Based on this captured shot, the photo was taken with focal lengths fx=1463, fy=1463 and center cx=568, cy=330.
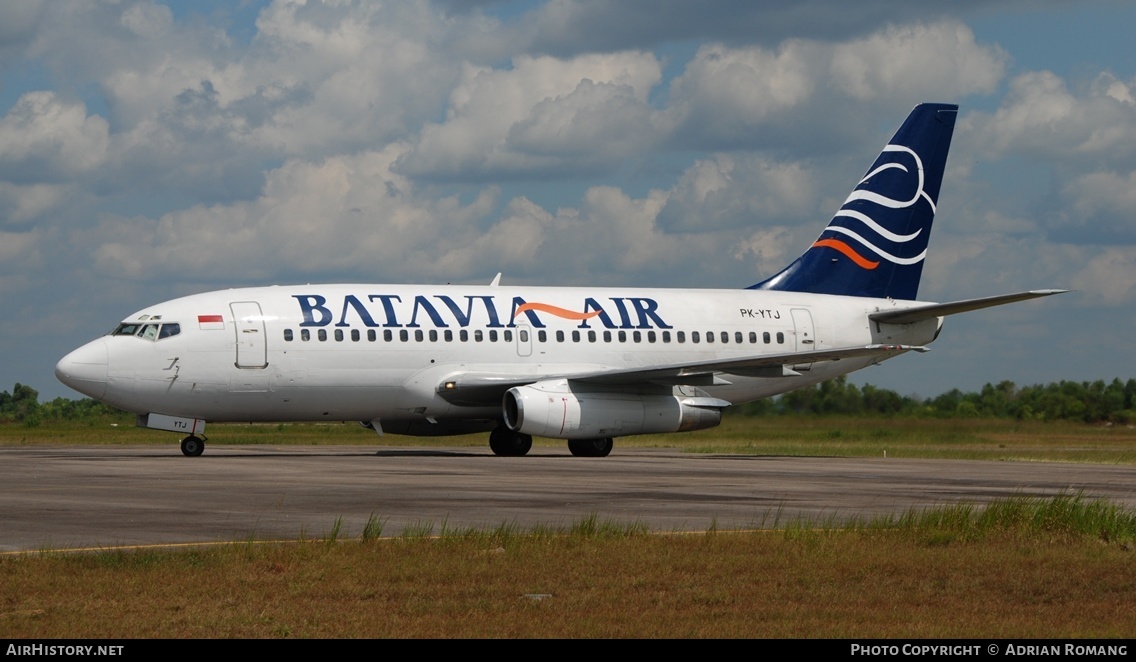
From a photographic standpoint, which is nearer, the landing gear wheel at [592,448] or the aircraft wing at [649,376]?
the aircraft wing at [649,376]

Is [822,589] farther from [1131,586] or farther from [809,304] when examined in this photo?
[809,304]

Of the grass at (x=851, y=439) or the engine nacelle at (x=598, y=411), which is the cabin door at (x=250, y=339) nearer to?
the engine nacelle at (x=598, y=411)

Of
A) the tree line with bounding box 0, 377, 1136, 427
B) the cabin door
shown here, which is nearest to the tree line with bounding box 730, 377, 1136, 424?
the tree line with bounding box 0, 377, 1136, 427

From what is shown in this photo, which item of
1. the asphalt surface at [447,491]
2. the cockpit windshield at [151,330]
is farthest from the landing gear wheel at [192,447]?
the cockpit windshield at [151,330]

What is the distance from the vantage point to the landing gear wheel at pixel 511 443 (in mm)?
36500

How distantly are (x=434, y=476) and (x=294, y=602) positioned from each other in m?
14.7

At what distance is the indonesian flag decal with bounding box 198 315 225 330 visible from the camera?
108ft

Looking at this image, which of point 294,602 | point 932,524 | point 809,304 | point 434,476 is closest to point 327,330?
point 434,476

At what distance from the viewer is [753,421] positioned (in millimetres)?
45938

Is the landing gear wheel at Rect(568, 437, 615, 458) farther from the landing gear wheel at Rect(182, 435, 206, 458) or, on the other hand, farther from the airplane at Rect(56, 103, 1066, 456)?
the landing gear wheel at Rect(182, 435, 206, 458)

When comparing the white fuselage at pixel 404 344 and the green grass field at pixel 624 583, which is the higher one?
the white fuselage at pixel 404 344

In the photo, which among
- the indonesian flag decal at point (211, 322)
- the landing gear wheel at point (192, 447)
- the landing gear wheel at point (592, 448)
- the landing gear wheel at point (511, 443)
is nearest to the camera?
the indonesian flag decal at point (211, 322)

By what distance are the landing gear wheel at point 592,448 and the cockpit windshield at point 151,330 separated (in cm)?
990

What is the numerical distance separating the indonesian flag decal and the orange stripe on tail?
18.0 metres
